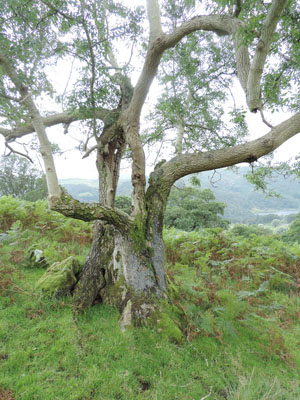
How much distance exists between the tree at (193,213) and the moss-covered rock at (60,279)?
673 inches

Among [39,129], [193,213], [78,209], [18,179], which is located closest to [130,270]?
[78,209]

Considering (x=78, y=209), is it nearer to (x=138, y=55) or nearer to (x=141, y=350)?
(x=141, y=350)

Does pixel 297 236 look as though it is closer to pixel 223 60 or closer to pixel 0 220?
pixel 223 60

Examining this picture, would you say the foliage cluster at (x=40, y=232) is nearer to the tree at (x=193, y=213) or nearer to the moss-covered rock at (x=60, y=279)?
the moss-covered rock at (x=60, y=279)

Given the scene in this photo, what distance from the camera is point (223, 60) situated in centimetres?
604

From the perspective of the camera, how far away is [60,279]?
3.86m

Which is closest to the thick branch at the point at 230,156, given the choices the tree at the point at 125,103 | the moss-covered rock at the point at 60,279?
the tree at the point at 125,103

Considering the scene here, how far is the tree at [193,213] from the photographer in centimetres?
2114

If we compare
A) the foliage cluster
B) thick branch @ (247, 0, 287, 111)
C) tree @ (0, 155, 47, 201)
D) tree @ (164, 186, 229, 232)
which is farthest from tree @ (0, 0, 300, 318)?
tree @ (0, 155, 47, 201)

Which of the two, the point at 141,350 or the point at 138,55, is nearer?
the point at 141,350

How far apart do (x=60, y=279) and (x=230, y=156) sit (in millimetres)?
4034

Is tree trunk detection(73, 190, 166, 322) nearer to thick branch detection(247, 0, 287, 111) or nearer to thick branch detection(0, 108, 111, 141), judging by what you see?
thick branch detection(247, 0, 287, 111)

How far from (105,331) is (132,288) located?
78 centimetres

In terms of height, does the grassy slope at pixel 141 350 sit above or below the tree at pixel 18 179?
below
